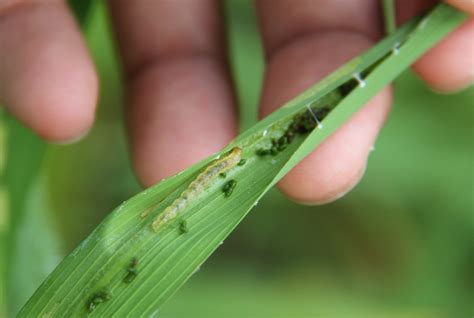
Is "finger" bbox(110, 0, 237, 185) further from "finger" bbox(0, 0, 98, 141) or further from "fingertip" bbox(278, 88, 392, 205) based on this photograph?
"fingertip" bbox(278, 88, 392, 205)

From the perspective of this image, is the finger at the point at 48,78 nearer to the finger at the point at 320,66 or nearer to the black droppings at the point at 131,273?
the finger at the point at 320,66

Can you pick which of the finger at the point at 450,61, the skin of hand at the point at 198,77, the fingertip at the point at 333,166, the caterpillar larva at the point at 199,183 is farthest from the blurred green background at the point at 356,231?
the caterpillar larva at the point at 199,183

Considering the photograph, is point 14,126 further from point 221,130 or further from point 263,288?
point 263,288

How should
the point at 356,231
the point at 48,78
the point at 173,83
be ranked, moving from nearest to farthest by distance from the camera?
the point at 48,78 < the point at 173,83 < the point at 356,231

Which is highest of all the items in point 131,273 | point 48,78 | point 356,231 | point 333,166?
point 48,78

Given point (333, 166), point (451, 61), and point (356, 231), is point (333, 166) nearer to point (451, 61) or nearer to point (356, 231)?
point (451, 61)

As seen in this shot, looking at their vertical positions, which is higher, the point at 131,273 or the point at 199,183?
the point at 199,183

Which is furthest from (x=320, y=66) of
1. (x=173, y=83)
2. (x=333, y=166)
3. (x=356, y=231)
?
(x=356, y=231)
